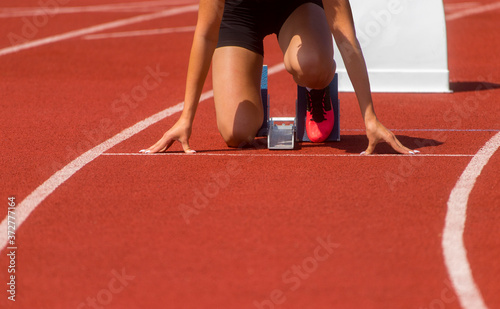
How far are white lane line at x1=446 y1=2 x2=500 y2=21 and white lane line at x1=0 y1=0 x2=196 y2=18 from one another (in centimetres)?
629

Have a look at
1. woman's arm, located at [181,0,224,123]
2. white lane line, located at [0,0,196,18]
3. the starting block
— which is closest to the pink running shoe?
the starting block

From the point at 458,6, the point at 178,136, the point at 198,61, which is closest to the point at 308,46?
the point at 198,61

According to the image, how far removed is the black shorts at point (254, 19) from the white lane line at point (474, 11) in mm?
9748

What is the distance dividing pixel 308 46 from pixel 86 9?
12552 millimetres

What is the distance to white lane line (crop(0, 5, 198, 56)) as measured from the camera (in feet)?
40.5

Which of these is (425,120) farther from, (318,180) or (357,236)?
(357,236)

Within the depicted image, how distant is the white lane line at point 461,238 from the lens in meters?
3.45

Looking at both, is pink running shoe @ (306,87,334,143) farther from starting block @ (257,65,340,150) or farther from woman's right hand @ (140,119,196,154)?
woman's right hand @ (140,119,196,154)

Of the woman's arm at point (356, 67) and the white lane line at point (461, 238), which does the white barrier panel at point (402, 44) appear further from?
the woman's arm at point (356, 67)

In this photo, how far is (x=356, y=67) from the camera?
5.71 meters

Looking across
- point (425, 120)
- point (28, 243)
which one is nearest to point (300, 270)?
point (28, 243)

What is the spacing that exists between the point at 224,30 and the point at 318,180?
1.78 m

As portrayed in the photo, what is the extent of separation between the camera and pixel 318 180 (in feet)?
17.4

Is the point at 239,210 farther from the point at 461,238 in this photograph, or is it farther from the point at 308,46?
the point at 308,46
